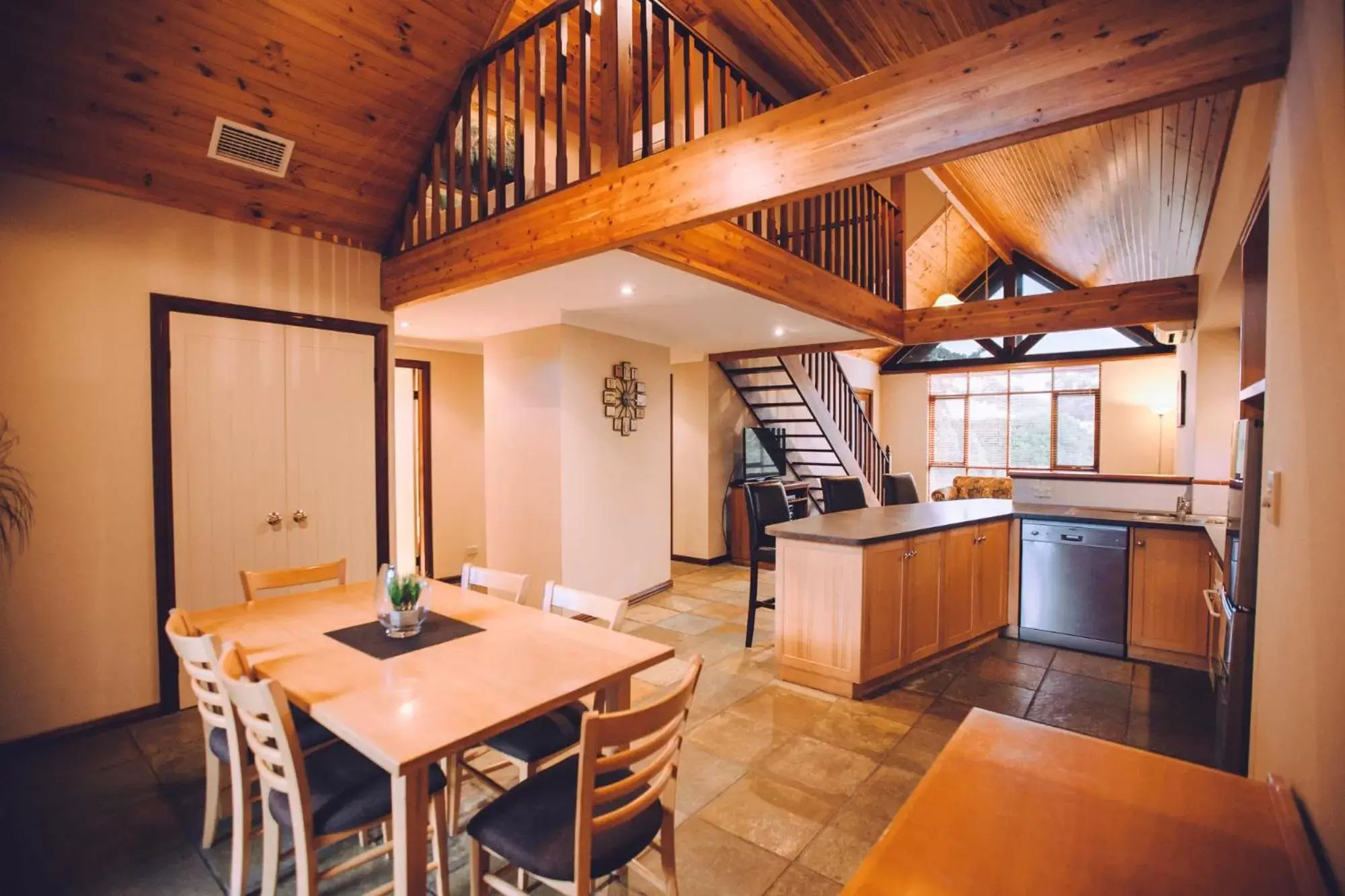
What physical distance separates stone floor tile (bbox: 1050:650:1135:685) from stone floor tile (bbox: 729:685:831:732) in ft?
5.70

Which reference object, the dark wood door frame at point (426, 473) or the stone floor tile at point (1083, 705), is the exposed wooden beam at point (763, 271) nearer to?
the stone floor tile at point (1083, 705)

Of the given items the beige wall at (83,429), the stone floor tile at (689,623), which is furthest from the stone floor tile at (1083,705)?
the beige wall at (83,429)

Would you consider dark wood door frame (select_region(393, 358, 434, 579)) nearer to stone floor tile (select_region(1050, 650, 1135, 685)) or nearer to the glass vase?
the glass vase

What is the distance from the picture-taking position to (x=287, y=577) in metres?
2.77

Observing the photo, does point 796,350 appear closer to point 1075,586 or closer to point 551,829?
point 1075,586

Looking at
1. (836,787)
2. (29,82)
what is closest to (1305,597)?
(836,787)

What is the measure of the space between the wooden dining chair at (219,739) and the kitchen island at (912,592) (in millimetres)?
2460

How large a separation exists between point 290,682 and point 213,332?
2.46m

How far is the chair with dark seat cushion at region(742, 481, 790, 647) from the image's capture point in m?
4.05

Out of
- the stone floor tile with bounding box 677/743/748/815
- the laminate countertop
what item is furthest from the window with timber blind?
the stone floor tile with bounding box 677/743/748/815

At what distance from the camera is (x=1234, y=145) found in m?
2.60

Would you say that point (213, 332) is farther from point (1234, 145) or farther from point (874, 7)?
point (1234, 145)

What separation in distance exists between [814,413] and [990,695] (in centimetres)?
402

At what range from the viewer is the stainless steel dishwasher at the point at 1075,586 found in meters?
3.95
